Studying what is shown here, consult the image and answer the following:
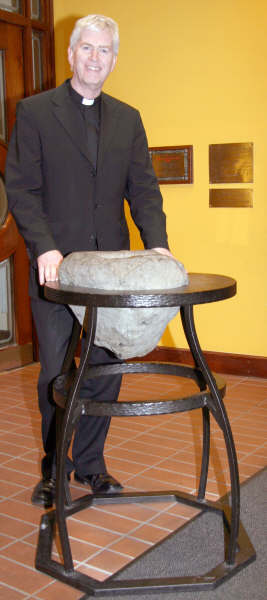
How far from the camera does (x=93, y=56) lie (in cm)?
241

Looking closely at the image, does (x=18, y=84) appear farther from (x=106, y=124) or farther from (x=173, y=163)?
(x=106, y=124)

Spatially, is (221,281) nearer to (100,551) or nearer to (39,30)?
(100,551)

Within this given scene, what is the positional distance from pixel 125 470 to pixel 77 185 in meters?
1.29

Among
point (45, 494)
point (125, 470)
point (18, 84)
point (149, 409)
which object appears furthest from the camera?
point (18, 84)

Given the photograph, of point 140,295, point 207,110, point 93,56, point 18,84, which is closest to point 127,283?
point 140,295

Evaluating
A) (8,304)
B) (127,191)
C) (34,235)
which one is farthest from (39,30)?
(34,235)

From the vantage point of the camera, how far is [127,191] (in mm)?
2857

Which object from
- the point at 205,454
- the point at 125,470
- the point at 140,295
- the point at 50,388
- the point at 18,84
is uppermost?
the point at 18,84

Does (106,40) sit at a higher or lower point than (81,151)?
higher

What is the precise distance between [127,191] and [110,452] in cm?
Result: 127

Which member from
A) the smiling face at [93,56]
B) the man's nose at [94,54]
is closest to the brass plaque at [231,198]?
the smiling face at [93,56]

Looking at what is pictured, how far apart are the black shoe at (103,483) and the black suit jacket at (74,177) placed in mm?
939

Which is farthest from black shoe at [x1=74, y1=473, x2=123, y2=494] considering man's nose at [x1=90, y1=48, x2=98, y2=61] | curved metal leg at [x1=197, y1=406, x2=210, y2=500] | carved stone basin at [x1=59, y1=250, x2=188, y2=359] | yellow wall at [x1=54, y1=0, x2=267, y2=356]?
yellow wall at [x1=54, y1=0, x2=267, y2=356]

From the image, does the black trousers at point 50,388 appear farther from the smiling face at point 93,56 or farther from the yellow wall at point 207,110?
the yellow wall at point 207,110
